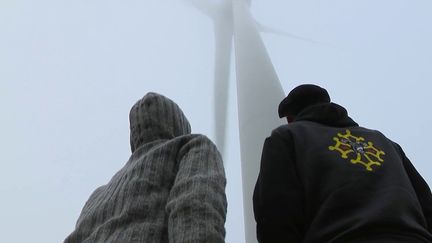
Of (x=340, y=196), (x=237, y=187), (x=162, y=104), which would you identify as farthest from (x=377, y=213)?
(x=237, y=187)

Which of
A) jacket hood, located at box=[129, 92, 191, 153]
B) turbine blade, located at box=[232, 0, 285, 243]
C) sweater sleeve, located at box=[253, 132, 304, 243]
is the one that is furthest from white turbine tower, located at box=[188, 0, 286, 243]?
sweater sleeve, located at box=[253, 132, 304, 243]

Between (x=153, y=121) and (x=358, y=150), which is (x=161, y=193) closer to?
(x=153, y=121)

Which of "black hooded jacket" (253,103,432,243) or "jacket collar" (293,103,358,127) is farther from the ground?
"jacket collar" (293,103,358,127)

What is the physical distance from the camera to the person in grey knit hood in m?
2.05

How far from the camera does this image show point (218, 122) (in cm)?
1104

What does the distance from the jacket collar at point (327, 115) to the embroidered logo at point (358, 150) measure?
159 mm

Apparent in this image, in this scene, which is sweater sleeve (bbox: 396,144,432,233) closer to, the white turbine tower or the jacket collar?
the jacket collar

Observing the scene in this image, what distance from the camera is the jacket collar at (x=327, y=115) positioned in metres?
2.85

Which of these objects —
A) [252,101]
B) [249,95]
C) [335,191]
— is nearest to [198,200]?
[335,191]

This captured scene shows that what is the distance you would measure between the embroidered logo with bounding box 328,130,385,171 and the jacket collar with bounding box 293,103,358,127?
159 millimetres

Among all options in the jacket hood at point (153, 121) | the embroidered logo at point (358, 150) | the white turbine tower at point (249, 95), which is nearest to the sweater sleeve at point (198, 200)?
the jacket hood at point (153, 121)

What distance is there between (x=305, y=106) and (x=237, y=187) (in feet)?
50.5

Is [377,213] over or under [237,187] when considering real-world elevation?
over

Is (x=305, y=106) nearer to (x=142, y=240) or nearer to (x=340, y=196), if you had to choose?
(x=340, y=196)
